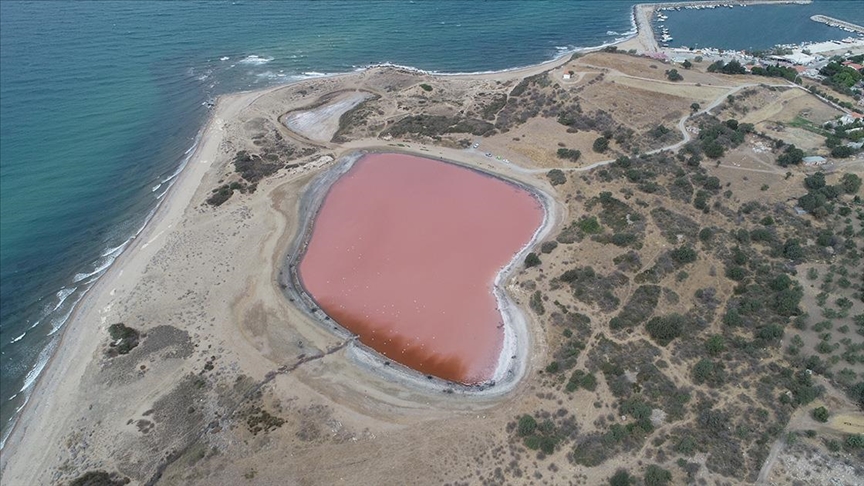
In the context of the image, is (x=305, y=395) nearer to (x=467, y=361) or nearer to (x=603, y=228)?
(x=467, y=361)

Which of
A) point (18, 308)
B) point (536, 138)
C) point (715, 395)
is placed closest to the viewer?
point (715, 395)

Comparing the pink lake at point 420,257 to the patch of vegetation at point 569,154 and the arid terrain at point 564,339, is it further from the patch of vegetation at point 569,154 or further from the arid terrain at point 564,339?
the patch of vegetation at point 569,154

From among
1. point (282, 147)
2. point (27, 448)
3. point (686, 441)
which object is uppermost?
point (282, 147)

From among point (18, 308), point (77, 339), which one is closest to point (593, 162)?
point (77, 339)

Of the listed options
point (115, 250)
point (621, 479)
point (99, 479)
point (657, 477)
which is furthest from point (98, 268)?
point (657, 477)

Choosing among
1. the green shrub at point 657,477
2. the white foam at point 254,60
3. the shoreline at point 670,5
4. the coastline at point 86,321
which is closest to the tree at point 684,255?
the green shrub at point 657,477

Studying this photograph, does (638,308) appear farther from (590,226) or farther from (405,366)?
(405,366)
